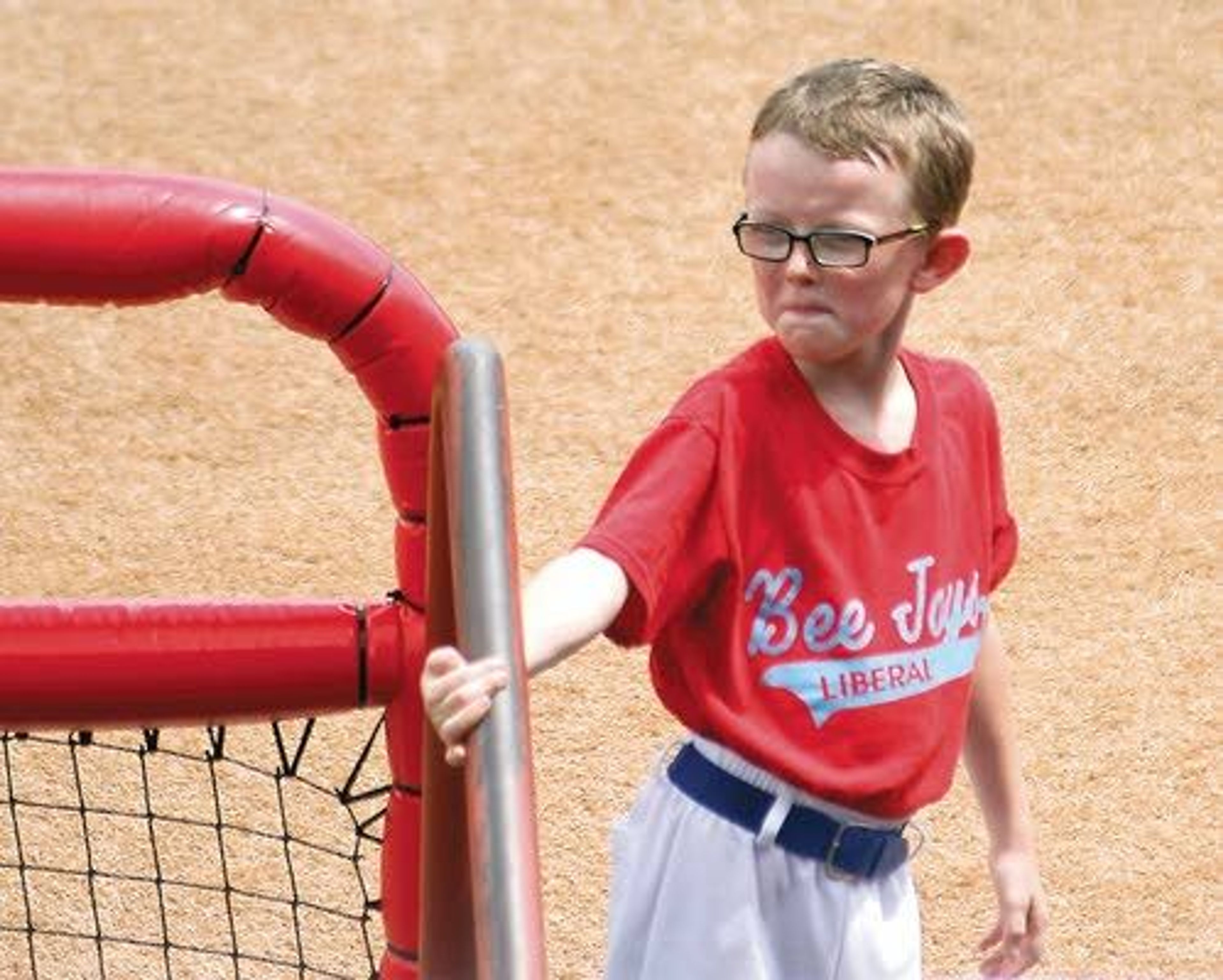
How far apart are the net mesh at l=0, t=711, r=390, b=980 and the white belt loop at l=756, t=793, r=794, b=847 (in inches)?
53.6

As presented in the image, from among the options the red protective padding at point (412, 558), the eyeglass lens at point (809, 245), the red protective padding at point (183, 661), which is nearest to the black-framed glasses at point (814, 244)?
the eyeglass lens at point (809, 245)

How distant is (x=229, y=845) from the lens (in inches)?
169

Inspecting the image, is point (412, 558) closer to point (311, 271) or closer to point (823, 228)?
point (311, 271)

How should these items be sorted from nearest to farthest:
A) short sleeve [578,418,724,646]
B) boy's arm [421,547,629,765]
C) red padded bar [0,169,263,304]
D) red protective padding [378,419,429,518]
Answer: boy's arm [421,547,629,765] → short sleeve [578,418,724,646] → red padded bar [0,169,263,304] → red protective padding [378,419,429,518]

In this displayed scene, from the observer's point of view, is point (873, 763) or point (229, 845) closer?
point (873, 763)

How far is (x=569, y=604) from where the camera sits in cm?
210

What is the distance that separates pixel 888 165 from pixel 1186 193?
4467mm

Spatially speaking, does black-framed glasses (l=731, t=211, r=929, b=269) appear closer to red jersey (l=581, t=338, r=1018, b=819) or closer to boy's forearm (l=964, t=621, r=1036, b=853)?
red jersey (l=581, t=338, r=1018, b=819)

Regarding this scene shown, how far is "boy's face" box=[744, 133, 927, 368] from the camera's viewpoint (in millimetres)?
2256

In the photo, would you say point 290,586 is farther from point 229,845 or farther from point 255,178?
point 255,178

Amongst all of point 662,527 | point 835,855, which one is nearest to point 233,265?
point 662,527

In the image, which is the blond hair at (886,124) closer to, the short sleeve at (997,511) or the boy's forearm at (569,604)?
the short sleeve at (997,511)

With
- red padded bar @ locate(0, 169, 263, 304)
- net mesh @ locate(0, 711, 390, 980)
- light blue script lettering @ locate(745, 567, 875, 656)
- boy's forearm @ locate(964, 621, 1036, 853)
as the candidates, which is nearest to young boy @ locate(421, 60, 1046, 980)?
light blue script lettering @ locate(745, 567, 875, 656)

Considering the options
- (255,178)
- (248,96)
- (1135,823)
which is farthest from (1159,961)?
(248,96)
